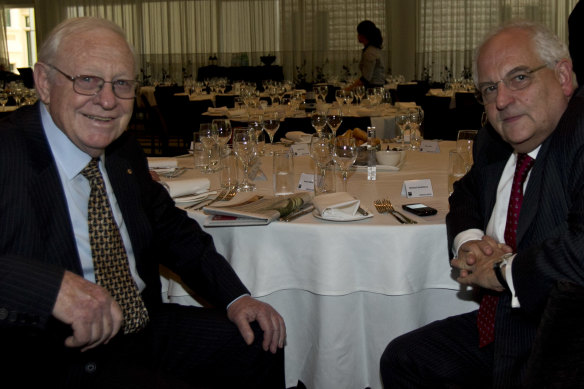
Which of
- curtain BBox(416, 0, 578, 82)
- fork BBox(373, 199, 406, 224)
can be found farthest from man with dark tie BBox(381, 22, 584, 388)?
curtain BBox(416, 0, 578, 82)

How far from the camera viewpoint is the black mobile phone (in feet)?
7.30

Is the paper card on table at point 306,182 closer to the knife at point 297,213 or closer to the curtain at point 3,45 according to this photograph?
the knife at point 297,213

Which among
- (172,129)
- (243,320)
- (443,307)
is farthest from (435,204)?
(172,129)

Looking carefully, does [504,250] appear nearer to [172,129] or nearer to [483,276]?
[483,276]

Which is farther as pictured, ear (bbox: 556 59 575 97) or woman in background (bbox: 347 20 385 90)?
woman in background (bbox: 347 20 385 90)

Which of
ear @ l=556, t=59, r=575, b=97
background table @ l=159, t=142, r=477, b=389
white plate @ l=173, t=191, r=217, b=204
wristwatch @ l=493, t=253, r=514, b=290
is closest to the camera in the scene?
wristwatch @ l=493, t=253, r=514, b=290

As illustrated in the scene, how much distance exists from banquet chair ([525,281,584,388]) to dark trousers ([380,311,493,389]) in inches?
27.0

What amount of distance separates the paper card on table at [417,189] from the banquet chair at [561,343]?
4.53 ft

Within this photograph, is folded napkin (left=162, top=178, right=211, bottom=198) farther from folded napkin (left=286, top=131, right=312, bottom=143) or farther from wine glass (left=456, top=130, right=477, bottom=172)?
folded napkin (left=286, top=131, right=312, bottom=143)

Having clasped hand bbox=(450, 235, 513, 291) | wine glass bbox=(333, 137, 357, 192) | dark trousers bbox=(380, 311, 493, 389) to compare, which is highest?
wine glass bbox=(333, 137, 357, 192)

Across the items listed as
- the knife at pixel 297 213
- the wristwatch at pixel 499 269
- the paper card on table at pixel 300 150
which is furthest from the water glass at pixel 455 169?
the paper card on table at pixel 300 150

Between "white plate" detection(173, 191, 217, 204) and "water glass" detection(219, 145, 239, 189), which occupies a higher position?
"water glass" detection(219, 145, 239, 189)

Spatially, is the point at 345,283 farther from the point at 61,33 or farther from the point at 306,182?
the point at 61,33

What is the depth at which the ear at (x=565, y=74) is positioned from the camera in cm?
176
